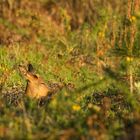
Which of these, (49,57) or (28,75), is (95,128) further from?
(49,57)

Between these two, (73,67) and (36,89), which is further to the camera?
(73,67)

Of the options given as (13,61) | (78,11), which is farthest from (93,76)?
(78,11)

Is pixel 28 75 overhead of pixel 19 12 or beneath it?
beneath

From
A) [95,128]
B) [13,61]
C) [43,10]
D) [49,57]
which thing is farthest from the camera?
[43,10]

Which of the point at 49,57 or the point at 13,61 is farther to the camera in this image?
the point at 49,57

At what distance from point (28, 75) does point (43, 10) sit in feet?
17.8

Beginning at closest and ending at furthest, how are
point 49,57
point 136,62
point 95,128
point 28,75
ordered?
point 95,128, point 28,75, point 136,62, point 49,57

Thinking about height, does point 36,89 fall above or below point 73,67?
below

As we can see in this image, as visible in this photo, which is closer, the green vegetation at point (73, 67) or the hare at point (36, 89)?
the green vegetation at point (73, 67)

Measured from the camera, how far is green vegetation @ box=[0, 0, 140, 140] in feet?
12.6

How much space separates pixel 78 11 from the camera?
11039 mm

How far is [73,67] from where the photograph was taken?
25.8ft

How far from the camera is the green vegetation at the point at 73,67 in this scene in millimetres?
3832

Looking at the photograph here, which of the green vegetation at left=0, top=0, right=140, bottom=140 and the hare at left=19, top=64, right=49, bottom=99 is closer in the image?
the green vegetation at left=0, top=0, right=140, bottom=140
